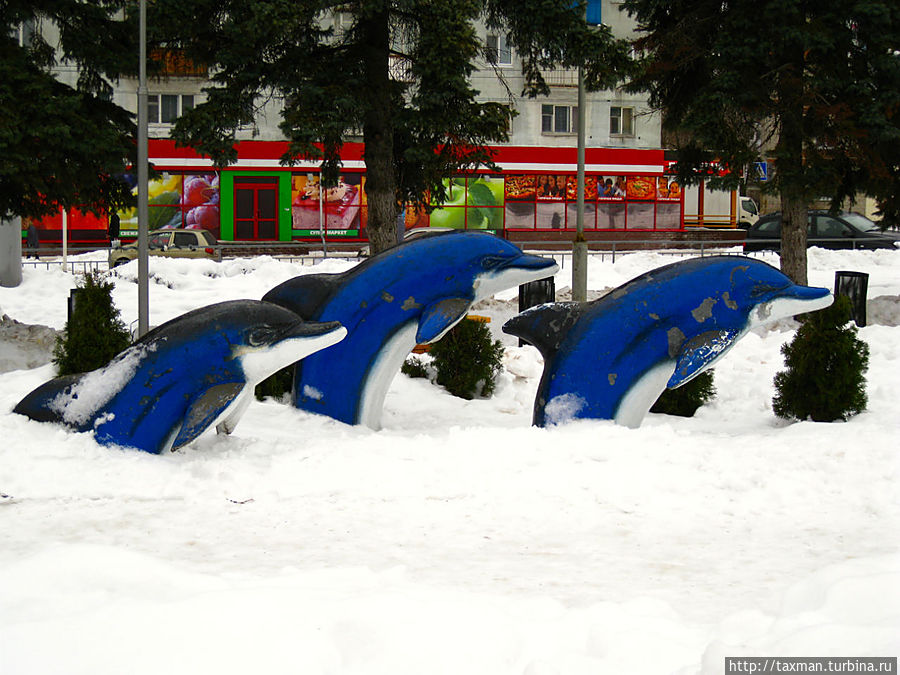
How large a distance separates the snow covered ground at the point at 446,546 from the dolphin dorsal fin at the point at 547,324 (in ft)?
2.91

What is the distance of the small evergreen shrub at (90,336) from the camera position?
973 centimetres

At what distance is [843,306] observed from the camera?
9.38 metres

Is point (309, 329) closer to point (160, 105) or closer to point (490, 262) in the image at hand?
point (490, 262)

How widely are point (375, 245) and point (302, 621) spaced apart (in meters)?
11.4

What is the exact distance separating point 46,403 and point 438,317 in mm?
3382

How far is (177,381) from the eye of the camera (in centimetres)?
725

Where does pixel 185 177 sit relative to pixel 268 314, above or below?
above

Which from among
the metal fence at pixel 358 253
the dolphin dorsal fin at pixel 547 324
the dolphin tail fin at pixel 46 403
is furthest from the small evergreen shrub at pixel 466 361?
the metal fence at pixel 358 253

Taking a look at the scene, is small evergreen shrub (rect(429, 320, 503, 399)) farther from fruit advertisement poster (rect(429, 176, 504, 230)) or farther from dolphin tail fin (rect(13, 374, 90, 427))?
fruit advertisement poster (rect(429, 176, 504, 230))

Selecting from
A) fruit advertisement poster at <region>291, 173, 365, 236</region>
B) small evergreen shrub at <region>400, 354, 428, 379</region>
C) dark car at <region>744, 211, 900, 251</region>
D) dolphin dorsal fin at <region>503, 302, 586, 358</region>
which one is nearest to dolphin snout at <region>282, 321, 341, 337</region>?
dolphin dorsal fin at <region>503, 302, 586, 358</region>

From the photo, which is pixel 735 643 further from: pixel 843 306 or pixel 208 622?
pixel 843 306

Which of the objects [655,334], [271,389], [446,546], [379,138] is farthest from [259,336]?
[379,138]

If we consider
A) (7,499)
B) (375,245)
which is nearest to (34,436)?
(7,499)

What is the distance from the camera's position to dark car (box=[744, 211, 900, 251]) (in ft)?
86.3
